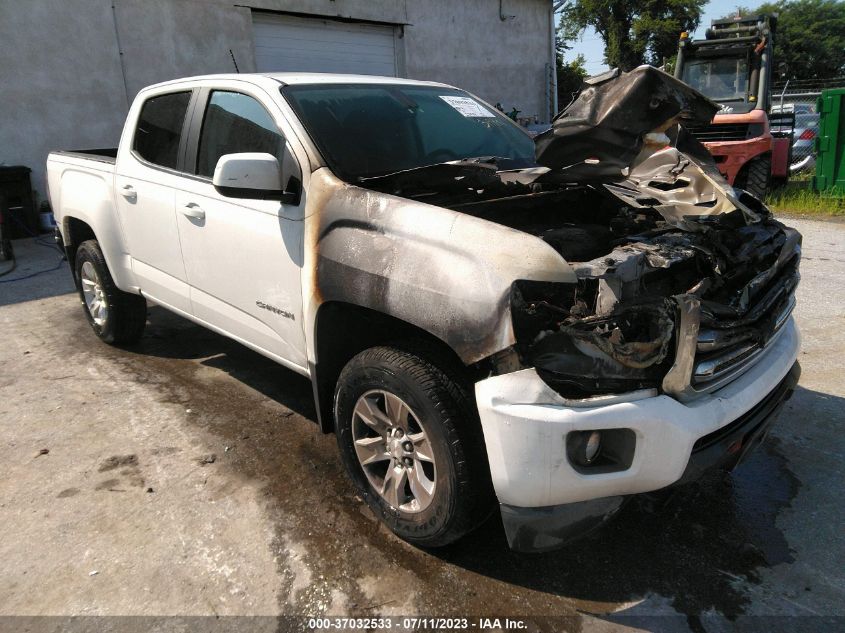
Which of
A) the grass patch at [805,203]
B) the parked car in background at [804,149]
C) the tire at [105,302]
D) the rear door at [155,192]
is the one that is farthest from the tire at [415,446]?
the parked car in background at [804,149]

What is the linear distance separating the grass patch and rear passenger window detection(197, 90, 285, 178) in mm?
9364

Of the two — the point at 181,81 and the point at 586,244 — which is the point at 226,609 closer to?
the point at 586,244

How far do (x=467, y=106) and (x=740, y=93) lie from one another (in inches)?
372

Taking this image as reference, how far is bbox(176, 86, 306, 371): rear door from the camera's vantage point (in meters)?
3.05

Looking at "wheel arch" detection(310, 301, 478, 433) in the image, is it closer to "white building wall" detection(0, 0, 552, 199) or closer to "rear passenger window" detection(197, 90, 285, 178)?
"rear passenger window" detection(197, 90, 285, 178)

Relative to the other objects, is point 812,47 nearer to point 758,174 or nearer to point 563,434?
point 758,174

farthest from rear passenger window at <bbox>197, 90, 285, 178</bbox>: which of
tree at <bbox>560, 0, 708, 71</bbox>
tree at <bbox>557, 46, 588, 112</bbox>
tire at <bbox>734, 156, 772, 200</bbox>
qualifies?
tree at <bbox>560, 0, 708, 71</bbox>

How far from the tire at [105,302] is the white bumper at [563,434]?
12.0 feet

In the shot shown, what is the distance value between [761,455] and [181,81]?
400cm

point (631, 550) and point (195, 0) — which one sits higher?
point (195, 0)

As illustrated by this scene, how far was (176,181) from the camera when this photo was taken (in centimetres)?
382

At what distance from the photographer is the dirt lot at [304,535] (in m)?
2.43

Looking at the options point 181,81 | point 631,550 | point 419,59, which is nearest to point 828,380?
point 631,550

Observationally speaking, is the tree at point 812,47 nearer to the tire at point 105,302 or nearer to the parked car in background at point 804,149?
the parked car in background at point 804,149
